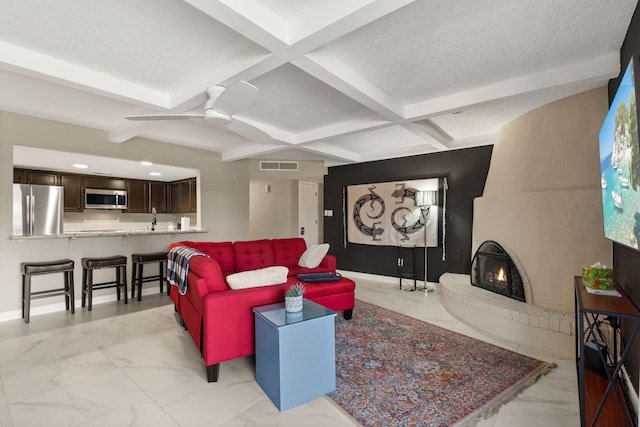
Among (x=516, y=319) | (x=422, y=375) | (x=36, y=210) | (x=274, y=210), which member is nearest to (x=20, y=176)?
(x=36, y=210)

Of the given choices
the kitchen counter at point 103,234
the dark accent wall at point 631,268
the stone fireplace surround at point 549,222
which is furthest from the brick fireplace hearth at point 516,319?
the kitchen counter at point 103,234

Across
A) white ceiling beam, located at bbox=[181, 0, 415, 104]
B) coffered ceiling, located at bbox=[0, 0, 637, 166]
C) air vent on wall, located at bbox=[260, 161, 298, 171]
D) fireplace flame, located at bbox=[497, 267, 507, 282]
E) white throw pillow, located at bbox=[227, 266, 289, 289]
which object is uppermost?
coffered ceiling, located at bbox=[0, 0, 637, 166]

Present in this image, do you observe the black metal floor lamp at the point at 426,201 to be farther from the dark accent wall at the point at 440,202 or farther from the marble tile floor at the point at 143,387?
the marble tile floor at the point at 143,387

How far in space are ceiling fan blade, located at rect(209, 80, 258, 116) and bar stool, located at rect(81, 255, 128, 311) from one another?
288cm

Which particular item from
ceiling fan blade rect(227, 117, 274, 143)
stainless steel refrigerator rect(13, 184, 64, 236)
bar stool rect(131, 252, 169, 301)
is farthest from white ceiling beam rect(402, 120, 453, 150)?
stainless steel refrigerator rect(13, 184, 64, 236)

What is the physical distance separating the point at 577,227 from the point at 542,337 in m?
1.05

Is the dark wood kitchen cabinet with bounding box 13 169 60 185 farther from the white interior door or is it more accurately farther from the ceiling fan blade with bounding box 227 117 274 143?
the white interior door

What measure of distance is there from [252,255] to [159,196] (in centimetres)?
424

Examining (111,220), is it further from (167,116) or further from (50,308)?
(167,116)

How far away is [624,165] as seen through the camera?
4.88 ft

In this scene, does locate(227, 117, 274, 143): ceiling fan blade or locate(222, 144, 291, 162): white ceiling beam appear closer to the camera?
locate(227, 117, 274, 143): ceiling fan blade

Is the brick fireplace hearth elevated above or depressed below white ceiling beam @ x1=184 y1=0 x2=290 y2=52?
below

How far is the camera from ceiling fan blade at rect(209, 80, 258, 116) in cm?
212

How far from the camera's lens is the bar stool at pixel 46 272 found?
11.4ft
